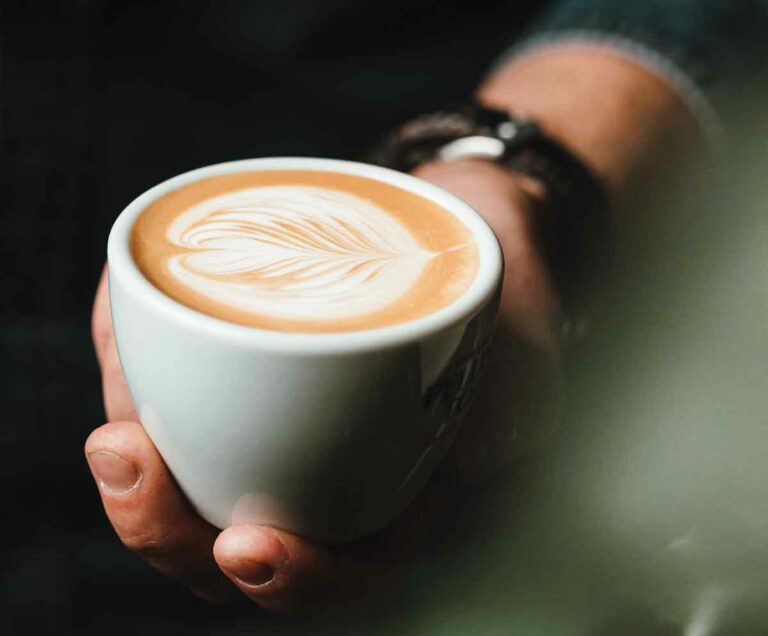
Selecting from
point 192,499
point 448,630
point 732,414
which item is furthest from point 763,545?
point 192,499

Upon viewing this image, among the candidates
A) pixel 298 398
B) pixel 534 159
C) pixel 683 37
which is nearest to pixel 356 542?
pixel 298 398

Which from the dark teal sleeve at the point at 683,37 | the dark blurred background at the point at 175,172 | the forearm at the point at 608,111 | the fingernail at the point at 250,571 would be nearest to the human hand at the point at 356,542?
the fingernail at the point at 250,571

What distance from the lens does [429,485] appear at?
2.41ft

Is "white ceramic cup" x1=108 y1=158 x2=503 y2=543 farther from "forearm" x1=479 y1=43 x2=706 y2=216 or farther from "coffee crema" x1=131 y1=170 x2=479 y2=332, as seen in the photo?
"forearm" x1=479 y1=43 x2=706 y2=216

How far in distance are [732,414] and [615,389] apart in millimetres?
208

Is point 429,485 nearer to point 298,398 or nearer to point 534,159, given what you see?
point 298,398

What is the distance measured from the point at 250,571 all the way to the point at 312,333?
0.21 m

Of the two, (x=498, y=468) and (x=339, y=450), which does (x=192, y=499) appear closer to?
(x=339, y=450)

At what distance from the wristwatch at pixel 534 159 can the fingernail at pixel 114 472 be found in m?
0.46

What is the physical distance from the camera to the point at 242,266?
0.56 m

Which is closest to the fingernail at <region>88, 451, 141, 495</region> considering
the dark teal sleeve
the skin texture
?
the skin texture

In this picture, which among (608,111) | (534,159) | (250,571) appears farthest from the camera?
(608,111)

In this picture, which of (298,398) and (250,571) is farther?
(250,571)

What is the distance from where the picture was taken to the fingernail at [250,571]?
596 millimetres
